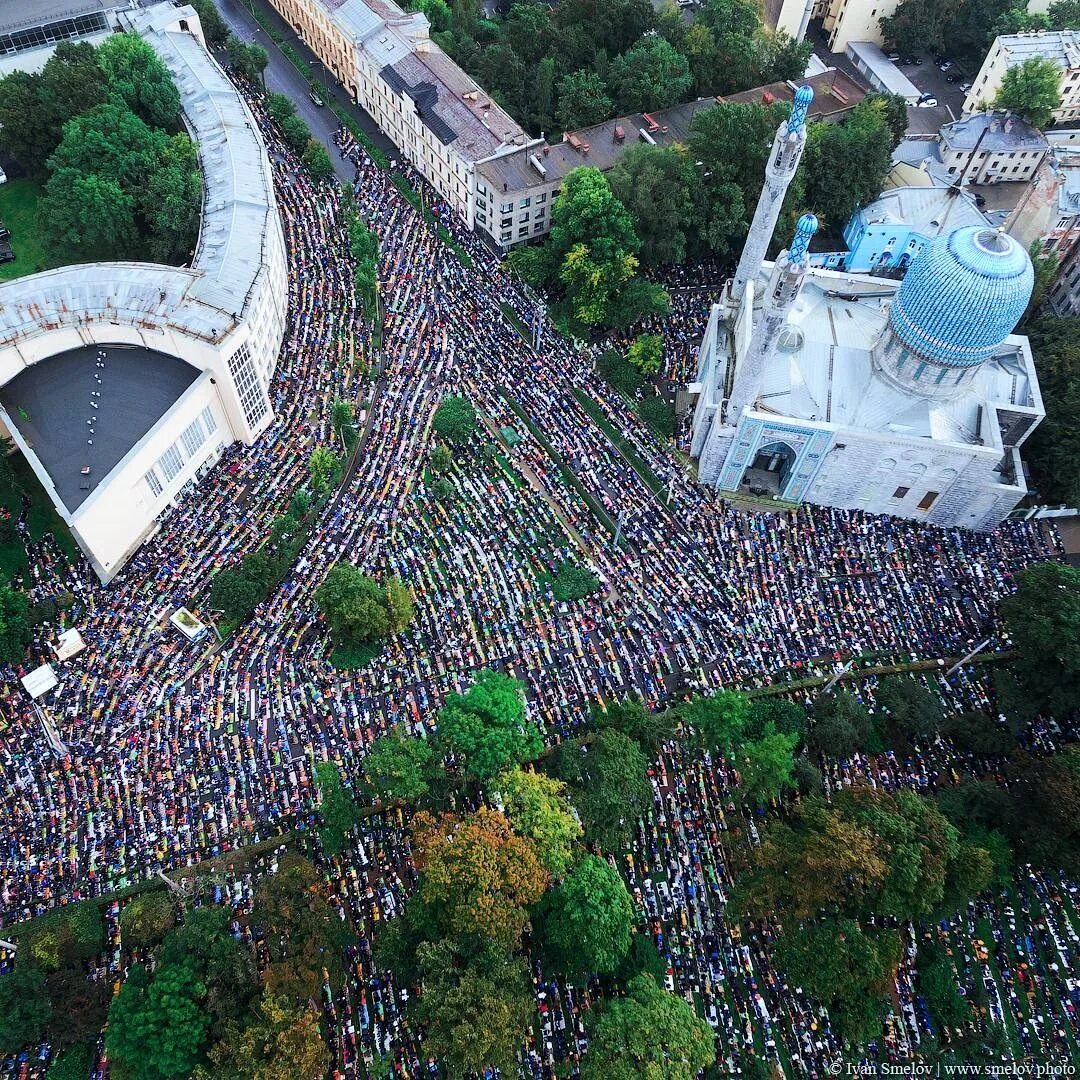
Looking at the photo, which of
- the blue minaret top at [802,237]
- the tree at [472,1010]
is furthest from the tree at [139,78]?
the tree at [472,1010]

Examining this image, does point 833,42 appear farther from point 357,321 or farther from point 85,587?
point 85,587

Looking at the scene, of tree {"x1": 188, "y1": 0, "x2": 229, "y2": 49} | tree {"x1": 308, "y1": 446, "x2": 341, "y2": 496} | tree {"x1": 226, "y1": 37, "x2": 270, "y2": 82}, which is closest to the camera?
tree {"x1": 308, "y1": 446, "x2": 341, "y2": 496}

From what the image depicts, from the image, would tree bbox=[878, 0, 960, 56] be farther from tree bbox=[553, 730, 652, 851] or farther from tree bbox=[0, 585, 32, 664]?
tree bbox=[0, 585, 32, 664]

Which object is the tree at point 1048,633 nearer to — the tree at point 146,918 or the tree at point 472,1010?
the tree at point 472,1010

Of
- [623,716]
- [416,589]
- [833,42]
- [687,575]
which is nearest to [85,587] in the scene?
[416,589]

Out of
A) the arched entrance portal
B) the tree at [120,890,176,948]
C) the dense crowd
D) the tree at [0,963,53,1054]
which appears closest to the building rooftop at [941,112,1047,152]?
the dense crowd

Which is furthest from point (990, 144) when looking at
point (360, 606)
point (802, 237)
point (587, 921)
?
point (587, 921)

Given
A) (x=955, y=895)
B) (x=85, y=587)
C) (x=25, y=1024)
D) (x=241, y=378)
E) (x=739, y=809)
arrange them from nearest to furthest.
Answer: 1. (x=25, y=1024)
2. (x=955, y=895)
3. (x=739, y=809)
4. (x=85, y=587)
5. (x=241, y=378)
